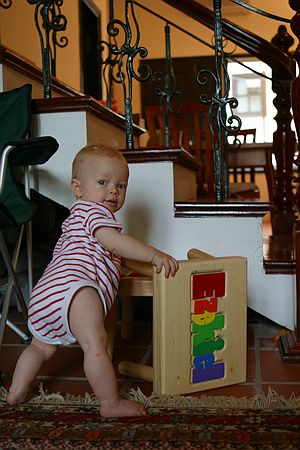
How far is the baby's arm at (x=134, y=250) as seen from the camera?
5.06ft

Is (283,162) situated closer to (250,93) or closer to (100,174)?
(100,174)

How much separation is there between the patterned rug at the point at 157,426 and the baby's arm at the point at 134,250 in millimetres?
341

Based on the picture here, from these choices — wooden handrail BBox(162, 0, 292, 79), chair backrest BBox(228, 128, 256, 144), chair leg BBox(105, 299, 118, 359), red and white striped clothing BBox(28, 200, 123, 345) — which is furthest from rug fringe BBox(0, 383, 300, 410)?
wooden handrail BBox(162, 0, 292, 79)

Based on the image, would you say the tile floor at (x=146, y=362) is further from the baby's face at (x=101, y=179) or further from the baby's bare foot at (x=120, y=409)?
the baby's face at (x=101, y=179)

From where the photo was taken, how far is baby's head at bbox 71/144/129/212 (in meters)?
1.62

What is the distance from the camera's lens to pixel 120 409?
1.43 metres

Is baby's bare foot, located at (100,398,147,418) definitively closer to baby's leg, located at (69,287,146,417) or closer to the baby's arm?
baby's leg, located at (69,287,146,417)

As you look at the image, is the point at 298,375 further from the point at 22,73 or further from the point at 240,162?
the point at 240,162

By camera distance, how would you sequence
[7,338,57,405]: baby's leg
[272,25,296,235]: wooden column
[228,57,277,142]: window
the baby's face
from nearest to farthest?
1. [7,338,57,405]: baby's leg
2. the baby's face
3. [272,25,296,235]: wooden column
4. [228,57,277,142]: window

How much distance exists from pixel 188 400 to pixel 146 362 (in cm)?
44

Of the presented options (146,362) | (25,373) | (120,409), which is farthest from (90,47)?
(120,409)

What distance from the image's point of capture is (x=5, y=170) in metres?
1.69

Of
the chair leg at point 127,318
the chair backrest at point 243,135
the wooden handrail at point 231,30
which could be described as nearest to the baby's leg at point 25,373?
the chair leg at point 127,318

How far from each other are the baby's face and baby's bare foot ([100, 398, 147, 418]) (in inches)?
20.7
